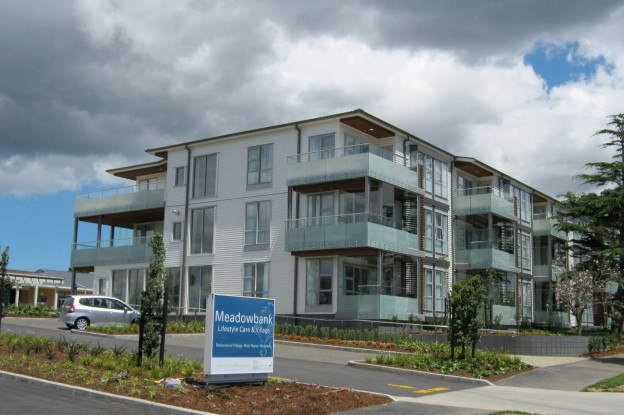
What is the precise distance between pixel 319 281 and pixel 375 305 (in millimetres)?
3401

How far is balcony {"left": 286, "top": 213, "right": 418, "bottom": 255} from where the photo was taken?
29.0 meters

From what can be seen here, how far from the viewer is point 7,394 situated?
12.1 meters

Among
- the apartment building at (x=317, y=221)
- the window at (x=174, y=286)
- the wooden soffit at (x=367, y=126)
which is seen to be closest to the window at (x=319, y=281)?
the apartment building at (x=317, y=221)

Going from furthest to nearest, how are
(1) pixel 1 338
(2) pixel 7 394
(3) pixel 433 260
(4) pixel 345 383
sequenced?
(3) pixel 433 260
(1) pixel 1 338
(4) pixel 345 383
(2) pixel 7 394

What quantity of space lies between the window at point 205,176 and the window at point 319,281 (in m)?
7.65

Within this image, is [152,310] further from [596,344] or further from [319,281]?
[596,344]

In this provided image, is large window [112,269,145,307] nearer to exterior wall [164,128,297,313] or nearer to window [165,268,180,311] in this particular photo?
window [165,268,180,311]

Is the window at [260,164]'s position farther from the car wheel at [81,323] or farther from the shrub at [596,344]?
the shrub at [596,344]

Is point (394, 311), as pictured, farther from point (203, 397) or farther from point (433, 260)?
point (203, 397)

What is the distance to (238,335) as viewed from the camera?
13586 millimetres

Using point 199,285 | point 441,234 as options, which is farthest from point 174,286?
point 441,234

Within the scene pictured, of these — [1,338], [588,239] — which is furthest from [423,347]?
[588,239]

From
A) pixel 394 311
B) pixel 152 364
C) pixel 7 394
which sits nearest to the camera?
pixel 7 394

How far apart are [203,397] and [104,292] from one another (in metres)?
30.1
